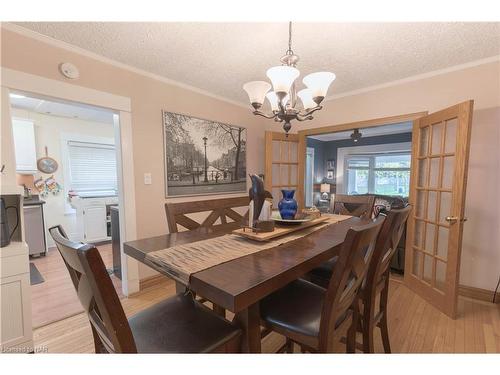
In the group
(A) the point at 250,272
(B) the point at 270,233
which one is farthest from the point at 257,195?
(A) the point at 250,272

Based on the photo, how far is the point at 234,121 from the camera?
320 centimetres

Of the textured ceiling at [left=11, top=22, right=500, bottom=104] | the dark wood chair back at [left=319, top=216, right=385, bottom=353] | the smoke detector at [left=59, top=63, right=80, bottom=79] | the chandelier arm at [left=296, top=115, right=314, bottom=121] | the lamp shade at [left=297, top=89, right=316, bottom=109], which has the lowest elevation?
the dark wood chair back at [left=319, top=216, right=385, bottom=353]

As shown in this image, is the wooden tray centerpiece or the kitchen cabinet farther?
the kitchen cabinet

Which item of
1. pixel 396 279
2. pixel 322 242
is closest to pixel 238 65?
pixel 322 242

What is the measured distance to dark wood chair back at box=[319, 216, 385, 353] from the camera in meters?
0.81

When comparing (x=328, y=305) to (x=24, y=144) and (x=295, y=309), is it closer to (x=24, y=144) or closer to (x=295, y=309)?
(x=295, y=309)

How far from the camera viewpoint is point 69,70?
5.98 feet

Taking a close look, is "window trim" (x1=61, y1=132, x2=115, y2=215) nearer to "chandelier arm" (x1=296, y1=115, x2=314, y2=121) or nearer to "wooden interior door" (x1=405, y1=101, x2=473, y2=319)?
"chandelier arm" (x1=296, y1=115, x2=314, y2=121)

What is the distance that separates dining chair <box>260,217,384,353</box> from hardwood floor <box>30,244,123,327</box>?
195cm

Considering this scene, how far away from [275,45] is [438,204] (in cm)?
203

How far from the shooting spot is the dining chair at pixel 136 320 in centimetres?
65

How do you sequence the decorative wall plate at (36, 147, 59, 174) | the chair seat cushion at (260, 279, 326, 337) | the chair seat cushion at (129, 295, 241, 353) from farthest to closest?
1. the decorative wall plate at (36, 147, 59, 174)
2. the chair seat cushion at (260, 279, 326, 337)
3. the chair seat cushion at (129, 295, 241, 353)

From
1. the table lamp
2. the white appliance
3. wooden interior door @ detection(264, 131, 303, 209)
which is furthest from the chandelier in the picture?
the table lamp

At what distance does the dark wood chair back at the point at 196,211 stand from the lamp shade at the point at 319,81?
104 centimetres
